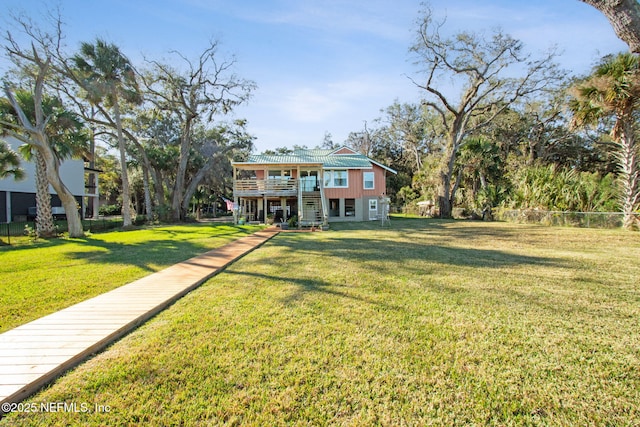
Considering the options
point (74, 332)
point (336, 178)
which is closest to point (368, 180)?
point (336, 178)

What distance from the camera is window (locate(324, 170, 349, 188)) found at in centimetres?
2292

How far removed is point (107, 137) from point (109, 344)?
28551 millimetres

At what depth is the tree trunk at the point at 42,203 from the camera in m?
13.2

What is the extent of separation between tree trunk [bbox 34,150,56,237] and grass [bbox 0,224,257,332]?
10.3 feet

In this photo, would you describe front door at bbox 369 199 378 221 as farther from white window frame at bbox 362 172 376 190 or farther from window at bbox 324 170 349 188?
window at bbox 324 170 349 188

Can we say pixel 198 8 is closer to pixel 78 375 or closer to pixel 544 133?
pixel 78 375

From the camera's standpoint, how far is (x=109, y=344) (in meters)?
3.22

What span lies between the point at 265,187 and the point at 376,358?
18.2m

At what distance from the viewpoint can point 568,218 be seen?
14.6 m

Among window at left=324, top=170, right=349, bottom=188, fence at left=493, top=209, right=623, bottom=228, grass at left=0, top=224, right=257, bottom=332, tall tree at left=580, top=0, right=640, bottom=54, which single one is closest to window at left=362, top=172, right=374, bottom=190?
window at left=324, top=170, right=349, bottom=188

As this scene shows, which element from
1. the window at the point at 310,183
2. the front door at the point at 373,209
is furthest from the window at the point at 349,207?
the window at the point at 310,183

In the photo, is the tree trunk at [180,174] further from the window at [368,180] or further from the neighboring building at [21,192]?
the window at [368,180]

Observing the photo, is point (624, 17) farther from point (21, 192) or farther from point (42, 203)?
point (21, 192)

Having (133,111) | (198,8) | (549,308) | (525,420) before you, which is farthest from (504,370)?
(133,111)
